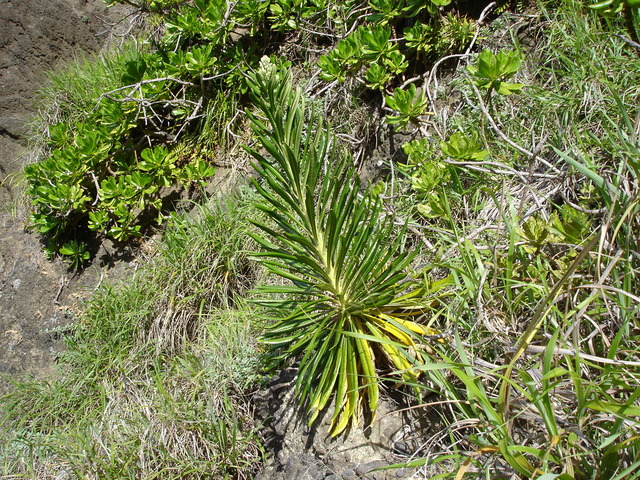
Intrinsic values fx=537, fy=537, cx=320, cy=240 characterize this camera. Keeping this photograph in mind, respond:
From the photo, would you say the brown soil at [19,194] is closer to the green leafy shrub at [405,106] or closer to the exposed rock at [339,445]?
the exposed rock at [339,445]

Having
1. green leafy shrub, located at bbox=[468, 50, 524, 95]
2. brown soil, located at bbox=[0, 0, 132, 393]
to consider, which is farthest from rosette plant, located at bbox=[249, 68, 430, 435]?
brown soil, located at bbox=[0, 0, 132, 393]

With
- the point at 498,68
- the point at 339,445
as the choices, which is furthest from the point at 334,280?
the point at 498,68

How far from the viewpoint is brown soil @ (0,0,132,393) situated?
3672 mm

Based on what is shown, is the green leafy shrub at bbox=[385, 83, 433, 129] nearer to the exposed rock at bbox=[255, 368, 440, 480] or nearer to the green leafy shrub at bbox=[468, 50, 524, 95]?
the green leafy shrub at bbox=[468, 50, 524, 95]

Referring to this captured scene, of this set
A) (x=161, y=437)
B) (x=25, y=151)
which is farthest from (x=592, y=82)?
(x=25, y=151)

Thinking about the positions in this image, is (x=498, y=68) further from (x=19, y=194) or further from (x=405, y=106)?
(x=19, y=194)

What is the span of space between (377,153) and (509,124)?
834 mm

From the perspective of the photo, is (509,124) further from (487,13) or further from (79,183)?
(79,183)

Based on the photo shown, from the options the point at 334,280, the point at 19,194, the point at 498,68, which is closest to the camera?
the point at 334,280

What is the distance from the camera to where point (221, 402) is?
2676mm

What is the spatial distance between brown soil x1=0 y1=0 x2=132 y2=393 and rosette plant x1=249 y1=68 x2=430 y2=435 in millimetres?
2267

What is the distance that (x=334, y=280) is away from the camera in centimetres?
206

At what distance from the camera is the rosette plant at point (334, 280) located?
191 centimetres

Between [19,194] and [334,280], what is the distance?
11.1 ft
